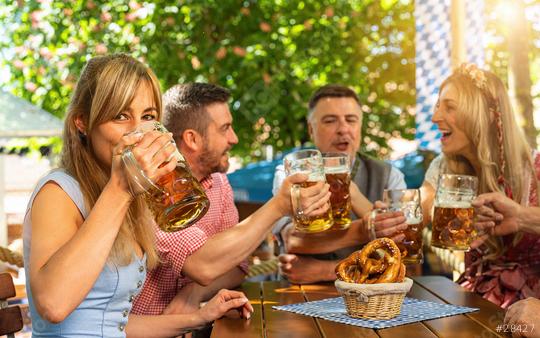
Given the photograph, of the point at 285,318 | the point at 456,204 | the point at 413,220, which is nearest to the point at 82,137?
the point at 285,318

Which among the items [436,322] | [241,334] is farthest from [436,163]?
[241,334]

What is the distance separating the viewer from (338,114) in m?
3.54

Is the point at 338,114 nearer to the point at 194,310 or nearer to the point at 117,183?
the point at 194,310

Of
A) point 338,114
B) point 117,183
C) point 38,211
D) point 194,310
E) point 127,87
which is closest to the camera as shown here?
point 117,183

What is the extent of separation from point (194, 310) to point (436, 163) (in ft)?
4.48

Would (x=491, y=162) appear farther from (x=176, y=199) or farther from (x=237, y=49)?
(x=237, y=49)

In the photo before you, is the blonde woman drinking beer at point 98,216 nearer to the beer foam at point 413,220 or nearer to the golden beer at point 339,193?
the golden beer at point 339,193

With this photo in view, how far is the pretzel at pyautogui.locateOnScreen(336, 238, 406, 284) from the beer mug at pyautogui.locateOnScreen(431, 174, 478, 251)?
43 centimetres

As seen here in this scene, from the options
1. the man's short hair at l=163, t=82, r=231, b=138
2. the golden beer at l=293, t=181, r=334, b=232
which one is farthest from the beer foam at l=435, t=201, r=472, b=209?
the man's short hair at l=163, t=82, r=231, b=138

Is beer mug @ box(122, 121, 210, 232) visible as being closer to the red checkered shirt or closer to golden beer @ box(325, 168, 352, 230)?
the red checkered shirt

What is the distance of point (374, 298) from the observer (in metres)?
1.92

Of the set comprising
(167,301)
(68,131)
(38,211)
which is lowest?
(167,301)

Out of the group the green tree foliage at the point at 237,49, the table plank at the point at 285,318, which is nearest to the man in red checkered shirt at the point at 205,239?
the table plank at the point at 285,318

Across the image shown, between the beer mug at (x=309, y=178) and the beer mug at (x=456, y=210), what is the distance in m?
0.39
